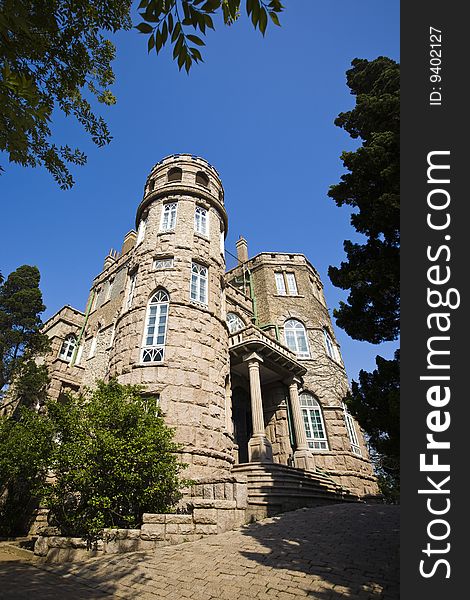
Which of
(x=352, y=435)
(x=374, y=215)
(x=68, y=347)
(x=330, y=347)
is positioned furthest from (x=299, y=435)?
(x=68, y=347)

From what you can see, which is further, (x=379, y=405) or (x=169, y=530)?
(x=169, y=530)

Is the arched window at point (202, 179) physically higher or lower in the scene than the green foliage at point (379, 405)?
higher

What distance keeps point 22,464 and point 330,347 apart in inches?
684

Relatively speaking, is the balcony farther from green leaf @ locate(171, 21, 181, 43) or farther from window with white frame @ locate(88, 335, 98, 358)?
green leaf @ locate(171, 21, 181, 43)

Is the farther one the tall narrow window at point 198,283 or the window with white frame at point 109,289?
the window with white frame at point 109,289

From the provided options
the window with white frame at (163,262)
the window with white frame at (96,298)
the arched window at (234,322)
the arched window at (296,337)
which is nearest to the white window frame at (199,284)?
the window with white frame at (163,262)

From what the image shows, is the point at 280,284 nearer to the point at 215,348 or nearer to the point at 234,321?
the point at 234,321

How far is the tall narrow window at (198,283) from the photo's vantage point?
13688 mm

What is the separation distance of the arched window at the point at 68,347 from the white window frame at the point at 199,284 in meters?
11.8

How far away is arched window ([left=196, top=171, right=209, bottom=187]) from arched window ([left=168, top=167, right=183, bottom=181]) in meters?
1.00

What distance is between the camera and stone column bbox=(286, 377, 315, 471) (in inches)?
581

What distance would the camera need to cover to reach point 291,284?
2231cm

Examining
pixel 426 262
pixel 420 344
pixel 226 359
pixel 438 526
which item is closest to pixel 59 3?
pixel 426 262

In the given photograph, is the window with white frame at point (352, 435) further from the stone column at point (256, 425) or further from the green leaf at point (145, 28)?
the green leaf at point (145, 28)
